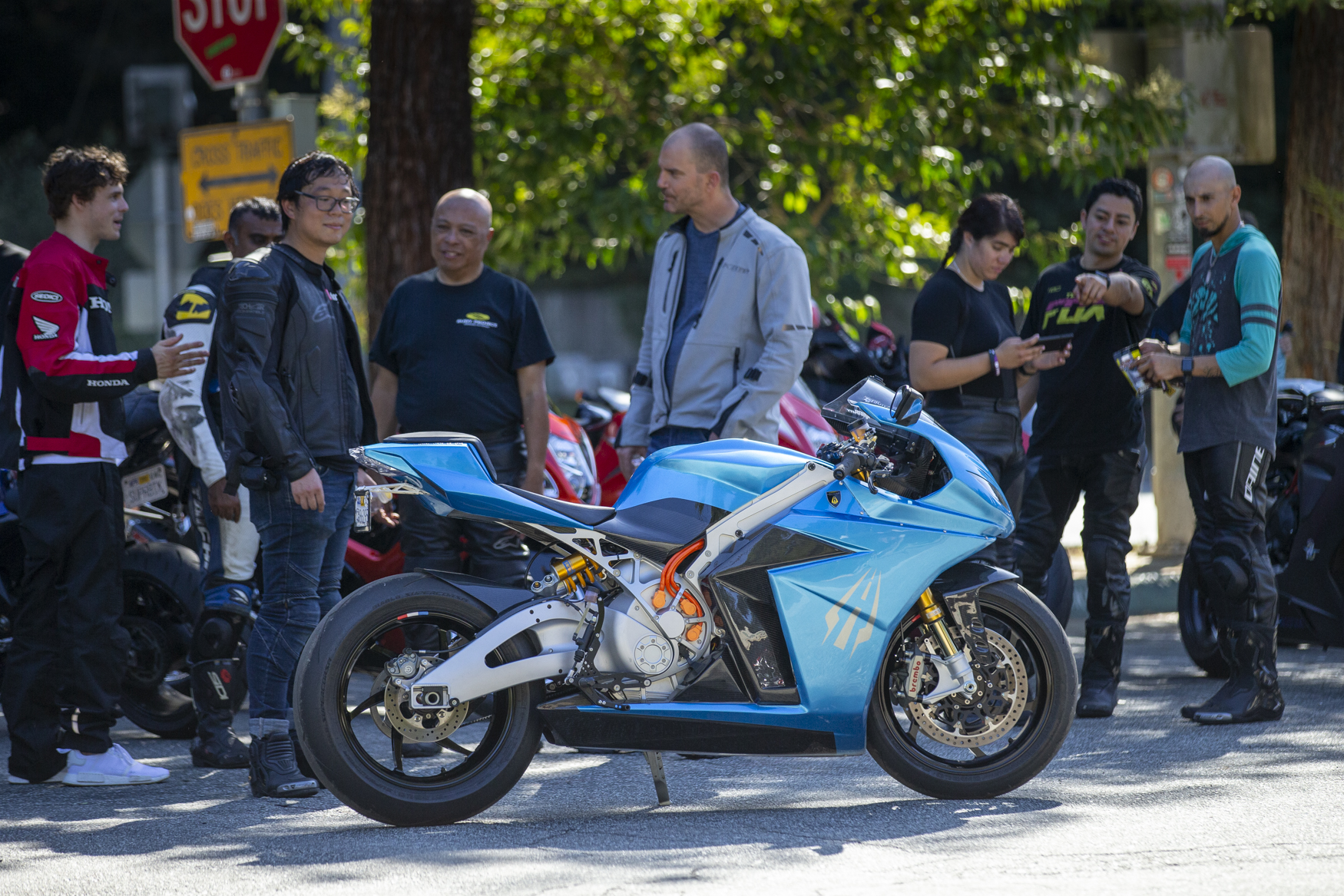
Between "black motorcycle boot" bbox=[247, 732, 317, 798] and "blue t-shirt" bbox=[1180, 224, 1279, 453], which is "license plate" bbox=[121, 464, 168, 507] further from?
"blue t-shirt" bbox=[1180, 224, 1279, 453]

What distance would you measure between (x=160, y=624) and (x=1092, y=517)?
3688 millimetres

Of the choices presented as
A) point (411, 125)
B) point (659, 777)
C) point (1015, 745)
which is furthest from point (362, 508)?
point (411, 125)

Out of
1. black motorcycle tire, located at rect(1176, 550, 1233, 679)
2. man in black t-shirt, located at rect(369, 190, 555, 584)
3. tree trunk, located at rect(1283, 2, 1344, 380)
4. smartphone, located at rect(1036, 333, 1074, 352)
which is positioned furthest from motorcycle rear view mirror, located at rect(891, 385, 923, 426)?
tree trunk, located at rect(1283, 2, 1344, 380)

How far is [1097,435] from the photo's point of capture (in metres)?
6.58

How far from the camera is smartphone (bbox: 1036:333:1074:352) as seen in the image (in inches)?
239

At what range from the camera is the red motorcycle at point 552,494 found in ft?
23.0

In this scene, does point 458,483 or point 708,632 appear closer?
point 458,483

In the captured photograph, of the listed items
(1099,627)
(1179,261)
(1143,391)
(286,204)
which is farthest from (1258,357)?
(1179,261)

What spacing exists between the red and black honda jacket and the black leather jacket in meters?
0.47

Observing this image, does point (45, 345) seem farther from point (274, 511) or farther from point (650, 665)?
point (650, 665)

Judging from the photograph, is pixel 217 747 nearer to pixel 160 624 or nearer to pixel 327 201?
pixel 160 624

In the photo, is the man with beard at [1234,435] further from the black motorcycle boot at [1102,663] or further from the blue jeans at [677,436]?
the blue jeans at [677,436]

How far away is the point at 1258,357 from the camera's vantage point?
6.10 meters

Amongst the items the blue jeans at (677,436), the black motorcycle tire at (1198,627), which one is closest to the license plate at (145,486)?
the blue jeans at (677,436)
